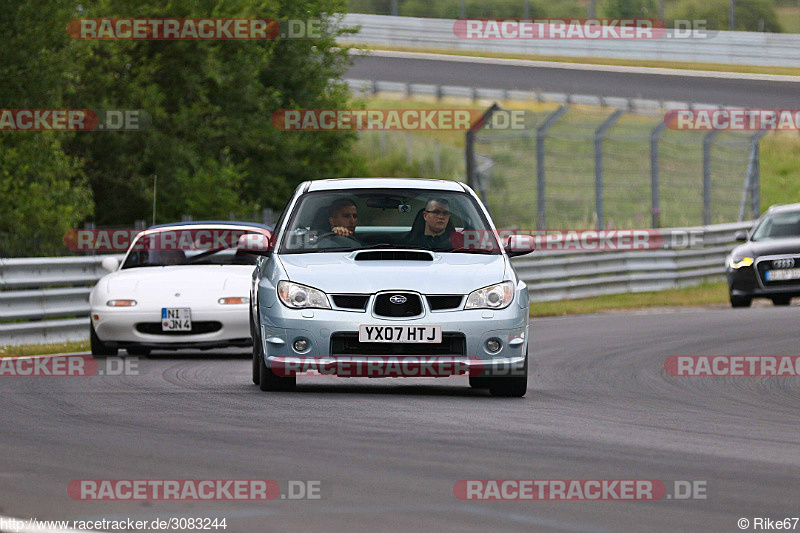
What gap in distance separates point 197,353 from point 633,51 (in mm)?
35594

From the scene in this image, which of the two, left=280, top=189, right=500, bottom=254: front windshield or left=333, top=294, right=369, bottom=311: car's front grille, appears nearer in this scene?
left=333, top=294, right=369, bottom=311: car's front grille

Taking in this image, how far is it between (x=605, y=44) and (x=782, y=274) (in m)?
28.6

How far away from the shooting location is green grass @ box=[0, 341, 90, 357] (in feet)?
50.8

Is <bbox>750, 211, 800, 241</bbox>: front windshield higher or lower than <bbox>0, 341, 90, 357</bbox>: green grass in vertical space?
higher

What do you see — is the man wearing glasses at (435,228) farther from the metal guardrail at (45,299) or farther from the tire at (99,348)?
the metal guardrail at (45,299)
